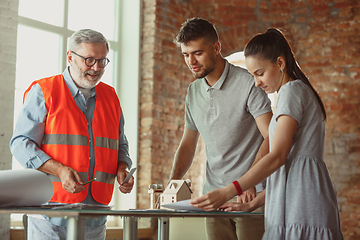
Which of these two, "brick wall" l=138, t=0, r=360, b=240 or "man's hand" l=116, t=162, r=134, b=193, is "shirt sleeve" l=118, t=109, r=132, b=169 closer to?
"man's hand" l=116, t=162, r=134, b=193

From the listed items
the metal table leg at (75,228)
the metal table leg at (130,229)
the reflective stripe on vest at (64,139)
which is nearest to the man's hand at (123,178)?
the reflective stripe on vest at (64,139)

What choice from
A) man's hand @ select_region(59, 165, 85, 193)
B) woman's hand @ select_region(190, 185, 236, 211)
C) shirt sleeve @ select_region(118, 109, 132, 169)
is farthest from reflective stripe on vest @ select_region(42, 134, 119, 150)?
woman's hand @ select_region(190, 185, 236, 211)

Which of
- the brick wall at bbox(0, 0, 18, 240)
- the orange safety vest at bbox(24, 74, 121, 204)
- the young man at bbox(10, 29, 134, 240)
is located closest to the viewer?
the young man at bbox(10, 29, 134, 240)

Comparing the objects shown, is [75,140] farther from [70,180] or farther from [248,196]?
[248,196]

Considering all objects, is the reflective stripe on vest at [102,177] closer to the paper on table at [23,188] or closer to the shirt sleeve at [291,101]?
the paper on table at [23,188]

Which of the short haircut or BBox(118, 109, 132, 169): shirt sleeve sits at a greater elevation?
the short haircut

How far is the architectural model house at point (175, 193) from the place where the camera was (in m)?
2.06

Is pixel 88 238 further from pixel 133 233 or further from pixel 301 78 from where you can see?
pixel 301 78

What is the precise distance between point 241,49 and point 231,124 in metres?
3.05

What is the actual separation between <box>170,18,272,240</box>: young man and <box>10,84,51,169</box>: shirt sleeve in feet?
2.66

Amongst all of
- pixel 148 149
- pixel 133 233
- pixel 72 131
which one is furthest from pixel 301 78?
pixel 148 149

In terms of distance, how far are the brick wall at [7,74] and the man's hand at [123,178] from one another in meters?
1.60

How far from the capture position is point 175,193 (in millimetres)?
2057

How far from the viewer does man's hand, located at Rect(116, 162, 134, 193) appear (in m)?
2.32
